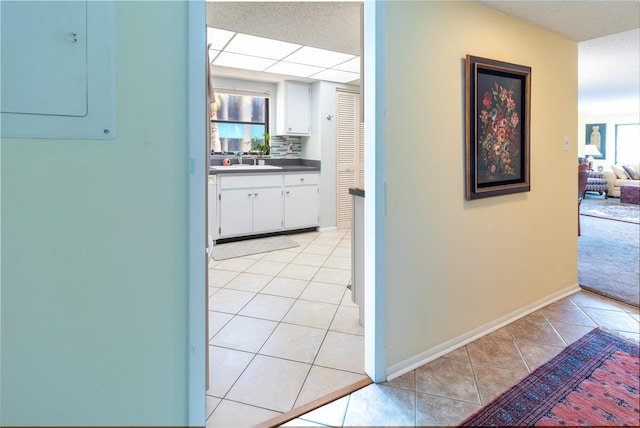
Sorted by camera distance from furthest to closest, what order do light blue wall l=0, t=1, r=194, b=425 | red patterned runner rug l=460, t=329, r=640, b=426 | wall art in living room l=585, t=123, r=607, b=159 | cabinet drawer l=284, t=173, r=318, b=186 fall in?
wall art in living room l=585, t=123, r=607, b=159, cabinet drawer l=284, t=173, r=318, b=186, red patterned runner rug l=460, t=329, r=640, b=426, light blue wall l=0, t=1, r=194, b=425

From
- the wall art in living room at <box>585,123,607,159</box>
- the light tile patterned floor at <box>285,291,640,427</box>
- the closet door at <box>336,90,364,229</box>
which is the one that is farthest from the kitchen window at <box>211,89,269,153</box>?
the wall art in living room at <box>585,123,607,159</box>

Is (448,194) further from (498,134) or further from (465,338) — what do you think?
(465,338)

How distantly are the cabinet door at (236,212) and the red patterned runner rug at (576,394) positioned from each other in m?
3.33

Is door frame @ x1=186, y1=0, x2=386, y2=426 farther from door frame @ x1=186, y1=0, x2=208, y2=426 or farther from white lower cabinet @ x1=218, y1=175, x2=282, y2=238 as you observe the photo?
white lower cabinet @ x1=218, y1=175, x2=282, y2=238

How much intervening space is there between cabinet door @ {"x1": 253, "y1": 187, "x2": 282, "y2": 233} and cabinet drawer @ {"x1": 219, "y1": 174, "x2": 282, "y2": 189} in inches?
2.5

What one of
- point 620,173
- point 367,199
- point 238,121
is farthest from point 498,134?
point 620,173

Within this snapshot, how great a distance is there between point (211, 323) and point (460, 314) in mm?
1527

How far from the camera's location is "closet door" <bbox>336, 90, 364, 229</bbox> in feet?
16.3

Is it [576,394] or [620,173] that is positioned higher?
[620,173]

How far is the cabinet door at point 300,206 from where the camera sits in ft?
15.2

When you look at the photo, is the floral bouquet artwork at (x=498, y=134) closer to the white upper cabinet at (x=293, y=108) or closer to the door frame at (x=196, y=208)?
the door frame at (x=196, y=208)

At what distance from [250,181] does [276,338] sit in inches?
102

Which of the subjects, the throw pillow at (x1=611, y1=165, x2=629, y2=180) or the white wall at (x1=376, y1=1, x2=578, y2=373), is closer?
the white wall at (x1=376, y1=1, x2=578, y2=373)

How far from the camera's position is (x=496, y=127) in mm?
2076
